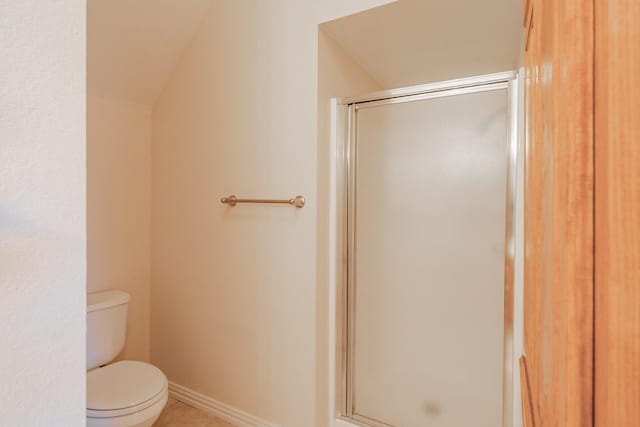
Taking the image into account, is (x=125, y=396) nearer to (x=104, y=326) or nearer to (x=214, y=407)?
(x=104, y=326)

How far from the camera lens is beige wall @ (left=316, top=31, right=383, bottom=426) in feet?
5.54

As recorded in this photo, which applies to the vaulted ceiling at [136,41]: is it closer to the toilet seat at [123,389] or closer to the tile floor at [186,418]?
the toilet seat at [123,389]

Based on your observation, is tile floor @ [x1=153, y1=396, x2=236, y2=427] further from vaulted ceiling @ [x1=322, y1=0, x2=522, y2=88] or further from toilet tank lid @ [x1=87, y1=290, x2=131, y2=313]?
vaulted ceiling @ [x1=322, y1=0, x2=522, y2=88]

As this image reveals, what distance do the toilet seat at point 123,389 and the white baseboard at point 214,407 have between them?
0.47 m

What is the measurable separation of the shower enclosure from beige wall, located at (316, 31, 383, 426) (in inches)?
3.3

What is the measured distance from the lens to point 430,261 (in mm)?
1613

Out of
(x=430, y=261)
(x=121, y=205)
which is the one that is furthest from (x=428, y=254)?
(x=121, y=205)

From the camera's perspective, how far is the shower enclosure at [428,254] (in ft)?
4.87

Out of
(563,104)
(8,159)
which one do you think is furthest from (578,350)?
(8,159)

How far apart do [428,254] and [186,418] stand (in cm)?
168

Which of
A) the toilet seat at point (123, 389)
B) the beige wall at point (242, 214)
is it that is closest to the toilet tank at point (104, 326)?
the toilet seat at point (123, 389)

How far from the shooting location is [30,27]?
0.54 m

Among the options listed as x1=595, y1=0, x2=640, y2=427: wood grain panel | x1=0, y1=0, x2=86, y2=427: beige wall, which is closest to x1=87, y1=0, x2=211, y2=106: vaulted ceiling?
x1=0, y1=0, x2=86, y2=427: beige wall

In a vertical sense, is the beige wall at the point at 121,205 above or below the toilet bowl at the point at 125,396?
above
